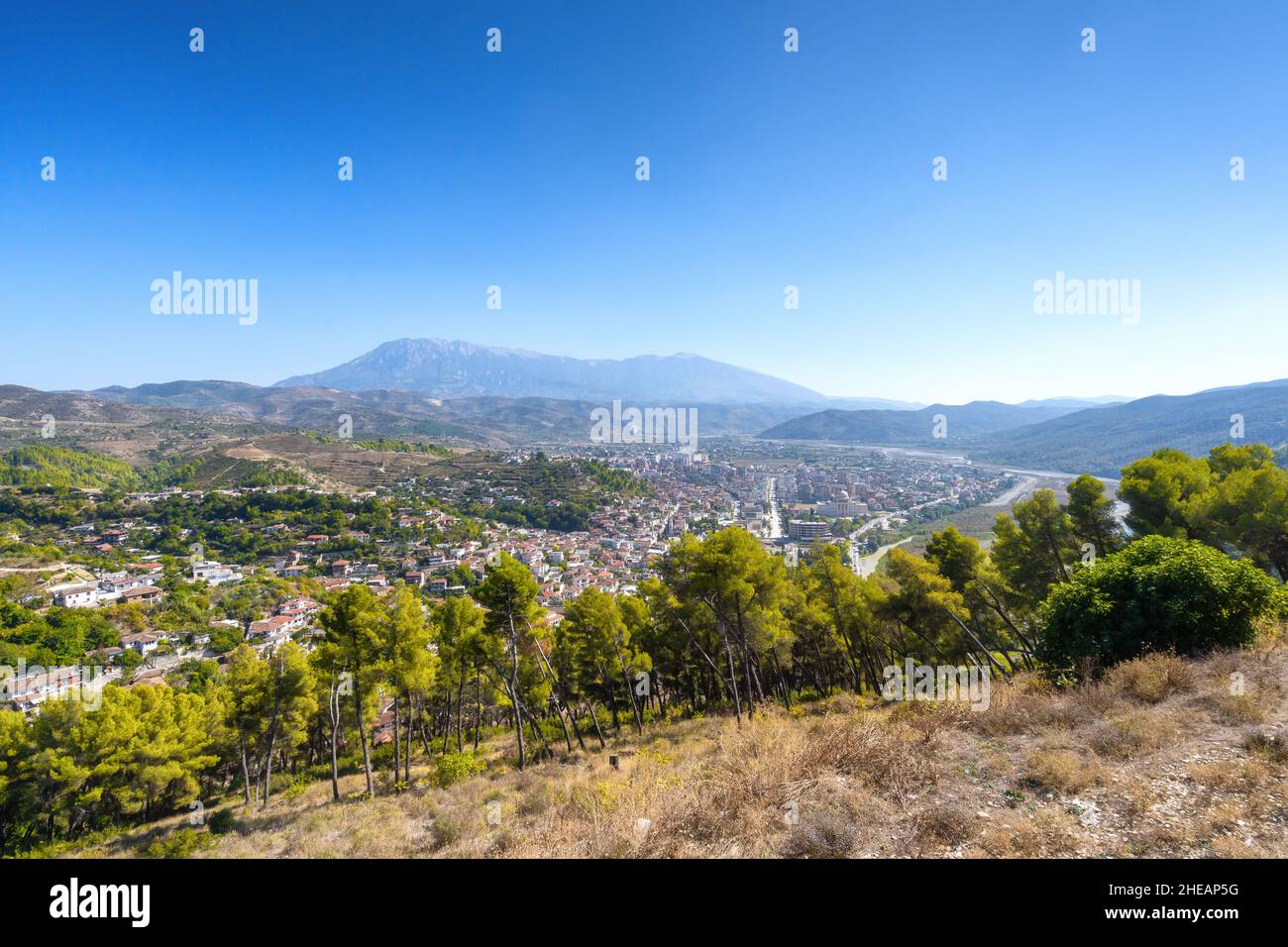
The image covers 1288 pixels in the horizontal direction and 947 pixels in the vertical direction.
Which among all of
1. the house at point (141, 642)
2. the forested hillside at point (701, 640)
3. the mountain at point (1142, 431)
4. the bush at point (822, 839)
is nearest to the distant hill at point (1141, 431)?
the mountain at point (1142, 431)

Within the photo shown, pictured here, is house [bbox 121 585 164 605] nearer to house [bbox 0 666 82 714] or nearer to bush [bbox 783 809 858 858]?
house [bbox 0 666 82 714]

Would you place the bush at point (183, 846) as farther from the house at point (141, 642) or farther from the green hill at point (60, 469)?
the green hill at point (60, 469)

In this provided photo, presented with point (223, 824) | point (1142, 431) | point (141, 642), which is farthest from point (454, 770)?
point (1142, 431)

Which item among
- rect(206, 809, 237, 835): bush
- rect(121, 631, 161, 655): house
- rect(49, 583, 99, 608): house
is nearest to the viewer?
rect(206, 809, 237, 835): bush

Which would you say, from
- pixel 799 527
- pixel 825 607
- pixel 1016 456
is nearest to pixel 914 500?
pixel 799 527

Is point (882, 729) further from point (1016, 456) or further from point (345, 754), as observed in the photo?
point (1016, 456)

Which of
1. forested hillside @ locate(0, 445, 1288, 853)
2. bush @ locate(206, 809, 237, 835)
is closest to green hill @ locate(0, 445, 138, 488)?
forested hillside @ locate(0, 445, 1288, 853)

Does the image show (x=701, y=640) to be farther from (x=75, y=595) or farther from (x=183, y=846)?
(x=75, y=595)
